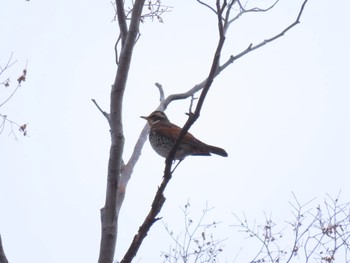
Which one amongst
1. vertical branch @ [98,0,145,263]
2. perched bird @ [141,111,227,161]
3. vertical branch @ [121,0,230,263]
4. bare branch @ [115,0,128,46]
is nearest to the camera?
vertical branch @ [121,0,230,263]

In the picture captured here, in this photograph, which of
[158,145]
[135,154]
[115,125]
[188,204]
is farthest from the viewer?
[188,204]

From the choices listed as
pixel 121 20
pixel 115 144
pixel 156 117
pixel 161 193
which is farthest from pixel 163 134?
pixel 161 193

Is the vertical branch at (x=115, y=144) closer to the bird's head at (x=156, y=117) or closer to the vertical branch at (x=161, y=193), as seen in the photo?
the vertical branch at (x=161, y=193)

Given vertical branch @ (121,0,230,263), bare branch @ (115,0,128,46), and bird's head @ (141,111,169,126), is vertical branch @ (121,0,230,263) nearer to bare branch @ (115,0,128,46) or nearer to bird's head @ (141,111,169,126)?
bare branch @ (115,0,128,46)

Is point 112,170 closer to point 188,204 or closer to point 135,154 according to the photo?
point 135,154

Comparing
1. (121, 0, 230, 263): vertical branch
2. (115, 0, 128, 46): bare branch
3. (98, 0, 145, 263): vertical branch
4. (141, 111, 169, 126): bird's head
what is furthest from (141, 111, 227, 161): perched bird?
(121, 0, 230, 263): vertical branch

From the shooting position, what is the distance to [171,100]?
6.23 metres

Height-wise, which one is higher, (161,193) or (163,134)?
(163,134)

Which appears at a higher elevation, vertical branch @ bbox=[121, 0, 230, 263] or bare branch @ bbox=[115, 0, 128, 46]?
bare branch @ bbox=[115, 0, 128, 46]

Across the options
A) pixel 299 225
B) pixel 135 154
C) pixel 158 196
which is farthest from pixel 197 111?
pixel 299 225

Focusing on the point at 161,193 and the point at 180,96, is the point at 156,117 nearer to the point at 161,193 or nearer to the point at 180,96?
the point at 180,96

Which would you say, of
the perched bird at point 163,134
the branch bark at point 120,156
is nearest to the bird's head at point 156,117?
the perched bird at point 163,134

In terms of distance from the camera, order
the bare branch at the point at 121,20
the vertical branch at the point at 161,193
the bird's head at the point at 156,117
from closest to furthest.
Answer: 1. the vertical branch at the point at 161,193
2. the bare branch at the point at 121,20
3. the bird's head at the point at 156,117

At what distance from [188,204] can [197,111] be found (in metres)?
5.48
